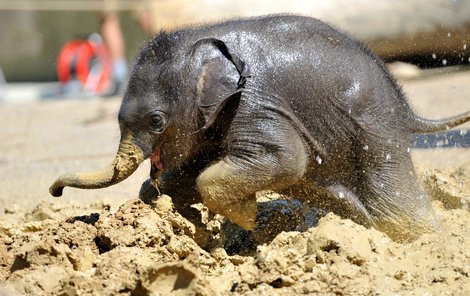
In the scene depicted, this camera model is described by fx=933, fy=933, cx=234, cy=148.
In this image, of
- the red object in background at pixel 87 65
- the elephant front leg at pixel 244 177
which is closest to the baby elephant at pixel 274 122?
the elephant front leg at pixel 244 177

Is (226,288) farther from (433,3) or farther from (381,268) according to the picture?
(433,3)

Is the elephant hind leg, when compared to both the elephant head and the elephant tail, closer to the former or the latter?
the elephant tail

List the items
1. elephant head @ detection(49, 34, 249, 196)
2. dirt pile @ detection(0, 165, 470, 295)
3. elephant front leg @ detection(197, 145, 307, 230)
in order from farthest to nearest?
elephant head @ detection(49, 34, 249, 196) < elephant front leg @ detection(197, 145, 307, 230) < dirt pile @ detection(0, 165, 470, 295)

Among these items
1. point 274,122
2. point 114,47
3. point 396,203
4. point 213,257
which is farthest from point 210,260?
point 114,47

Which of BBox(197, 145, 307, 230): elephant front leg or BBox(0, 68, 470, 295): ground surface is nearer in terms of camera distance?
BBox(0, 68, 470, 295): ground surface

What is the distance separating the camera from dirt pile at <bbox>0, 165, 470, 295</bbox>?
4.18m

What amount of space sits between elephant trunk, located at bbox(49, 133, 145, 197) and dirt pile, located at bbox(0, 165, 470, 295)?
0.17 m

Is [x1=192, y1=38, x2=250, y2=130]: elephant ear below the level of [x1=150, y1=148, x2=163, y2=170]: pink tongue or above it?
above

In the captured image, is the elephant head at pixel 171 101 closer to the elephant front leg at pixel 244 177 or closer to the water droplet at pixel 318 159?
the elephant front leg at pixel 244 177

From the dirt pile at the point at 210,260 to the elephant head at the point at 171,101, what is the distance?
0.23 m

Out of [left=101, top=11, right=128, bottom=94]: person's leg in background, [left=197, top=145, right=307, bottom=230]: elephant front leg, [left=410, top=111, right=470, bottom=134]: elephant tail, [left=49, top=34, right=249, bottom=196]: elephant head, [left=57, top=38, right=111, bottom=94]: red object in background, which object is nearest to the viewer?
[left=197, top=145, right=307, bottom=230]: elephant front leg

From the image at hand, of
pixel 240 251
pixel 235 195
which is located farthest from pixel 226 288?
pixel 240 251

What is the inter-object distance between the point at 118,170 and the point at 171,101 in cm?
49

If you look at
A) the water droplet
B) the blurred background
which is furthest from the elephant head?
the blurred background
